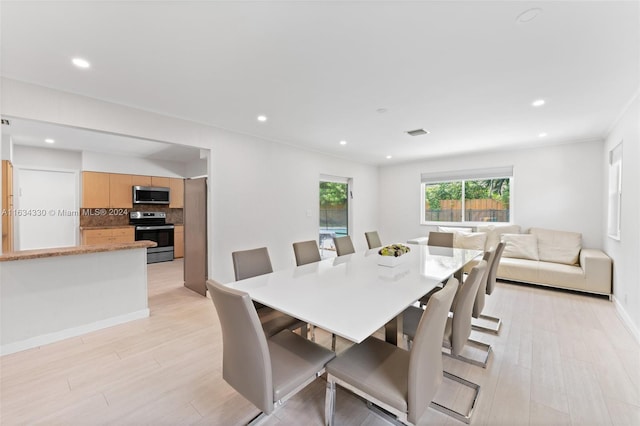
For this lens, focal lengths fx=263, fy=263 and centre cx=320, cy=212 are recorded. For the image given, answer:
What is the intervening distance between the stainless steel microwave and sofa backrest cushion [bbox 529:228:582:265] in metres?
7.81

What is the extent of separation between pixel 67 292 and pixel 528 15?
4309mm

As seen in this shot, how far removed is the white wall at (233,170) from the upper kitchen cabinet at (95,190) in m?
3.63

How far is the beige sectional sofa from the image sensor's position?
364cm

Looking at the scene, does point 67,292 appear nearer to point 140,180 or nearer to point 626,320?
point 140,180

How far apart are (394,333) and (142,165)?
6678 millimetres

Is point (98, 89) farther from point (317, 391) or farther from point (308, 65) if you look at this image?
point (317, 391)

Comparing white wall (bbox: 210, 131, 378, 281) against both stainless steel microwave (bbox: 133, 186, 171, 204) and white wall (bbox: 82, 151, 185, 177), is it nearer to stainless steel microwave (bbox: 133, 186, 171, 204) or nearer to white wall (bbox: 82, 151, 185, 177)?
stainless steel microwave (bbox: 133, 186, 171, 204)

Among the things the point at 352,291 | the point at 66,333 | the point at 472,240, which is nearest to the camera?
the point at 352,291

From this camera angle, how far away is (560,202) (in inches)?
180

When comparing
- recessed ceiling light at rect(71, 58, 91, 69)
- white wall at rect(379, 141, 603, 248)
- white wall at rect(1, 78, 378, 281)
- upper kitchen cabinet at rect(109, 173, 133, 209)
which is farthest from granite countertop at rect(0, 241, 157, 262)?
white wall at rect(379, 141, 603, 248)

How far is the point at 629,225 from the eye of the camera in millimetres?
2783

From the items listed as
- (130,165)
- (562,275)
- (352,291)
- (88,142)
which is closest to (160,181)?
(130,165)

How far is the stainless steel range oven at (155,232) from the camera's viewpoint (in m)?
5.98

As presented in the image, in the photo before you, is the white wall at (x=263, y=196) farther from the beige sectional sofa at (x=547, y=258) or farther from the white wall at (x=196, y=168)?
the beige sectional sofa at (x=547, y=258)
